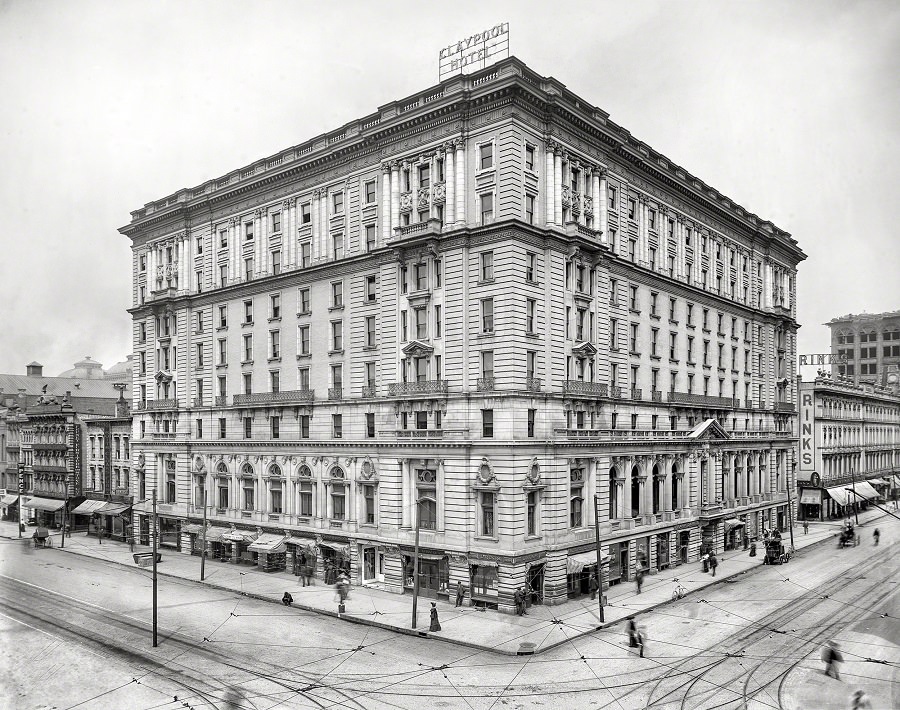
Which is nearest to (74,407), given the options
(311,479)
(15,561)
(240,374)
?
(15,561)

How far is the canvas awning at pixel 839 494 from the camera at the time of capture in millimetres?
85062

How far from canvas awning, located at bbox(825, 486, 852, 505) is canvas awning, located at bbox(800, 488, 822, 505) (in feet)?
3.37

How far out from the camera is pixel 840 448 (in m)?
95.6

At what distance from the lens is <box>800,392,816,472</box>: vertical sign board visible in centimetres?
9000

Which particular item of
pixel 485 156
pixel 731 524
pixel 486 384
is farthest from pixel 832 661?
pixel 731 524

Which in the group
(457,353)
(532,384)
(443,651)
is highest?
(457,353)

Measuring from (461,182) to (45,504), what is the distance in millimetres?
63809

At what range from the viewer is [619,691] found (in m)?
30.7

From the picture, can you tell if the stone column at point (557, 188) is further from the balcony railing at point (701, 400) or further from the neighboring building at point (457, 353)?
the balcony railing at point (701, 400)

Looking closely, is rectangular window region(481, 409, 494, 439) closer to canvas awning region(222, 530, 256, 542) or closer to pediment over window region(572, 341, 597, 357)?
pediment over window region(572, 341, 597, 357)

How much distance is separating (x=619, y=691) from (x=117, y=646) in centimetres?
2354

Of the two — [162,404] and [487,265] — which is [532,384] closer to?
[487,265]

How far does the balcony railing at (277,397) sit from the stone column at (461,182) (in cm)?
1843

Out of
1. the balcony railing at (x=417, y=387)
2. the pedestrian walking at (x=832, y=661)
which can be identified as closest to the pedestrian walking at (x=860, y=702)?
the pedestrian walking at (x=832, y=661)
